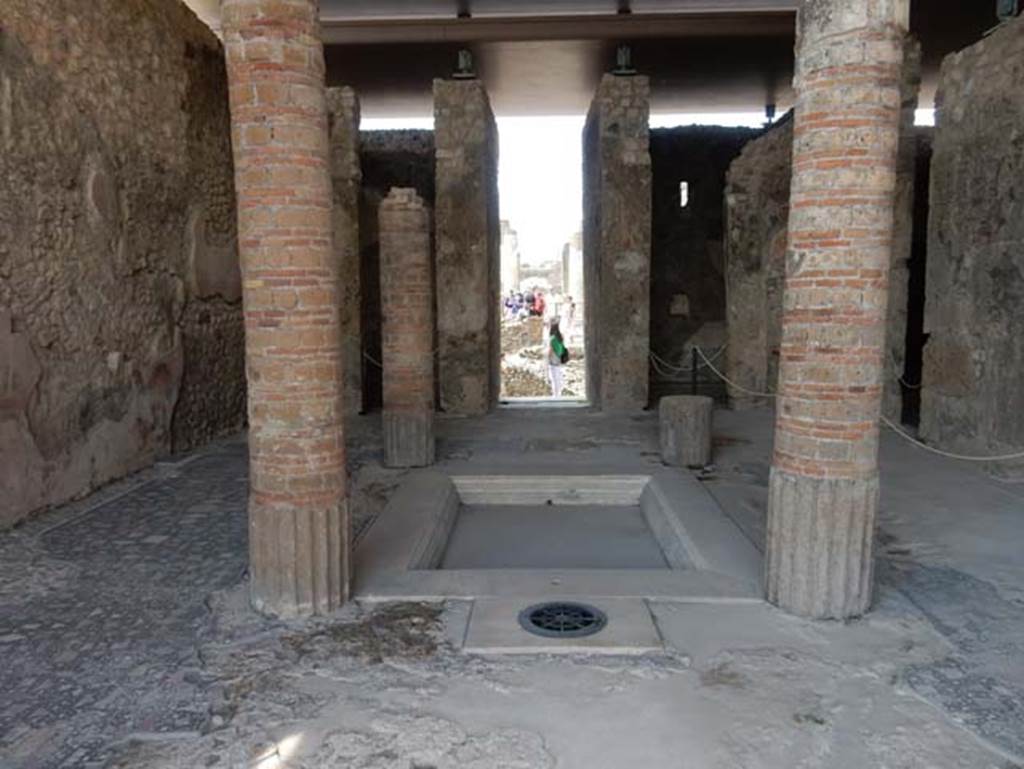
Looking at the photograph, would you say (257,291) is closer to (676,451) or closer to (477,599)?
(477,599)

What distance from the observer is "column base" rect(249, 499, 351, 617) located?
3.94 meters

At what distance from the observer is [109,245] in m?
6.65

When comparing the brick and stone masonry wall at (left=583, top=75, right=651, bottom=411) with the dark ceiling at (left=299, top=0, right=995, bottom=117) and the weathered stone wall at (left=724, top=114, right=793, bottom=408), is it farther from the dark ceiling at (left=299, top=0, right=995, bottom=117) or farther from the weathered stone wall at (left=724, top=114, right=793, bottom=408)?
the dark ceiling at (left=299, top=0, right=995, bottom=117)

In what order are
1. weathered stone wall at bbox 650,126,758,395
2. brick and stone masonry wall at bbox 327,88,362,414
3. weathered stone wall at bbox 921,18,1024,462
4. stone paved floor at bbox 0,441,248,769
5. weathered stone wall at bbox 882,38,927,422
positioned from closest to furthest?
stone paved floor at bbox 0,441,248,769 → weathered stone wall at bbox 921,18,1024,462 → weathered stone wall at bbox 882,38,927,422 → brick and stone masonry wall at bbox 327,88,362,414 → weathered stone wall at bbox 650,126,758,395

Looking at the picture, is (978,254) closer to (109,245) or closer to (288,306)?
(288,306)

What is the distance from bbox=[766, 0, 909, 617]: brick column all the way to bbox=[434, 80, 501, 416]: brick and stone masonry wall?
6810mm

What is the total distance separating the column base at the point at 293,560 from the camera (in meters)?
3.94

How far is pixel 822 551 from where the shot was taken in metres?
3.86

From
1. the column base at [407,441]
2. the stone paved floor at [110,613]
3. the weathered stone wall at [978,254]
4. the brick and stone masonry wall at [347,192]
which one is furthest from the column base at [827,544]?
the brick and stone masonry wall at [347,192]

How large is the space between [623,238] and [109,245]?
6331mm

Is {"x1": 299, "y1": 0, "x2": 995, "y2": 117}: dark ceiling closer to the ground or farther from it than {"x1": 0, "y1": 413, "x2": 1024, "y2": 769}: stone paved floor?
farther from it

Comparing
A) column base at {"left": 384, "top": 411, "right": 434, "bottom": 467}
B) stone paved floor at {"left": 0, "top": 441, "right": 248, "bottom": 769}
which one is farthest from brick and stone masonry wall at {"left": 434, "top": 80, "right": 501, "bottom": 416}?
stone paved floor at {"left": 0, "top": 441, "right": 248, "bottom": 769}

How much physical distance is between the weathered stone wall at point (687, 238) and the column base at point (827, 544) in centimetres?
917

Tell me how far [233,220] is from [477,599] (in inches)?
258
